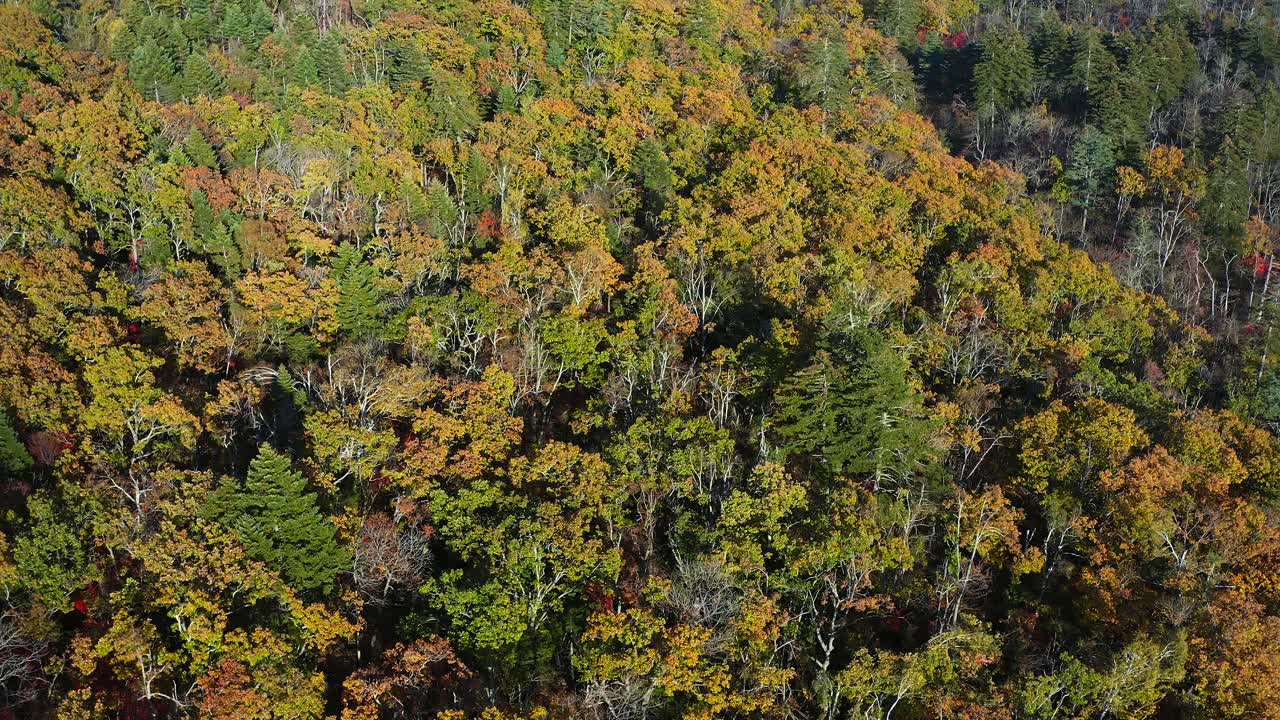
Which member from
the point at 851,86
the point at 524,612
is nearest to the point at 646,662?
the point at 524,612

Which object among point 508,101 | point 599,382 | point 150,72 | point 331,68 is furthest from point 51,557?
point 508,101

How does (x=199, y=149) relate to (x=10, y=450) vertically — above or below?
above

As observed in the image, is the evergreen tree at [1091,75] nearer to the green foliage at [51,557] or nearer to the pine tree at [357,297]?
the pine tree at [357,297]

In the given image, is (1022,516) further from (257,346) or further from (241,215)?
(241,215)

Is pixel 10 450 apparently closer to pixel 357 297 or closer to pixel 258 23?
pixel 357 297

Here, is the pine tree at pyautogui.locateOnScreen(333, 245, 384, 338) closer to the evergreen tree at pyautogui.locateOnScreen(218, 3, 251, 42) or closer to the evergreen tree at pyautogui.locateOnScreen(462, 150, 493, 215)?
the evergreen tree at pyautogui.locateOnScreen(462, 150, 493, 215)

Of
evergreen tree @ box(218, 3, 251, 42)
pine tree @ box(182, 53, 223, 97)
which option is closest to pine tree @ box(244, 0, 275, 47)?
evergreen tree @ box(218, 3, 251, 42)

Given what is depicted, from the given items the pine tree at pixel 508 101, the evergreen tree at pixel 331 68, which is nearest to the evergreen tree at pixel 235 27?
the evergreen tree at pixel 331 68
